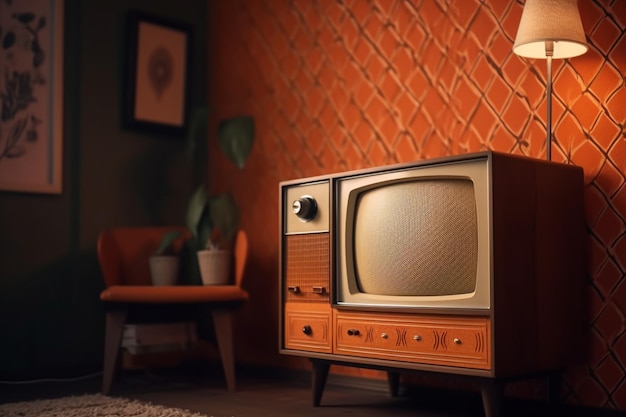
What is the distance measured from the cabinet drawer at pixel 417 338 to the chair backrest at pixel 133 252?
2.30 feet

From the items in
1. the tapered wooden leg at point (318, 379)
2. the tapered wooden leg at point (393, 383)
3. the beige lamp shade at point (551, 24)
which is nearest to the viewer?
the beige lamp shade at point (551, 24)

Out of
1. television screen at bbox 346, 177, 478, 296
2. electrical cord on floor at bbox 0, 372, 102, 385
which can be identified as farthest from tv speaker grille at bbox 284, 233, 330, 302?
electrical cord on floor at bbox 0, 372, 102, 385

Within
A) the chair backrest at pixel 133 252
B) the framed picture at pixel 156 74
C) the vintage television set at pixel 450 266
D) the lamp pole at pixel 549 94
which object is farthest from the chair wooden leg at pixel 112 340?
the lamp pole at pixel 549 94

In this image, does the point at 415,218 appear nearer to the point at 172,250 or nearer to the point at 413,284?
the point at 413,284

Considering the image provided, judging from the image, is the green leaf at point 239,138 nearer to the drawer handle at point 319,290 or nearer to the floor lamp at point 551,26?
the drawer handle at point 319,290

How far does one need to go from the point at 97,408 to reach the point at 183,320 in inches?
30.3

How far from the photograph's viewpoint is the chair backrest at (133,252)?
2.84 m

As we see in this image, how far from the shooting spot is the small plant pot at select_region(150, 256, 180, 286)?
2.98 m

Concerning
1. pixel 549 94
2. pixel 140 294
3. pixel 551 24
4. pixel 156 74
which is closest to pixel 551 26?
pixel 551 24

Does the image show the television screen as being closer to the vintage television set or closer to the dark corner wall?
the vintage television set

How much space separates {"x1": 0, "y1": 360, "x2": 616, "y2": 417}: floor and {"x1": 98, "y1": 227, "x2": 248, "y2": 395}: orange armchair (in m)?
0.15

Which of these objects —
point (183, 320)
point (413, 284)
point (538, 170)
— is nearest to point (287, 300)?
point (413, 284)

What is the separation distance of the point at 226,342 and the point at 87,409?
0.57 metres

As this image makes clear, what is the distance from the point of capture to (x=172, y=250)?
10.2 feet
